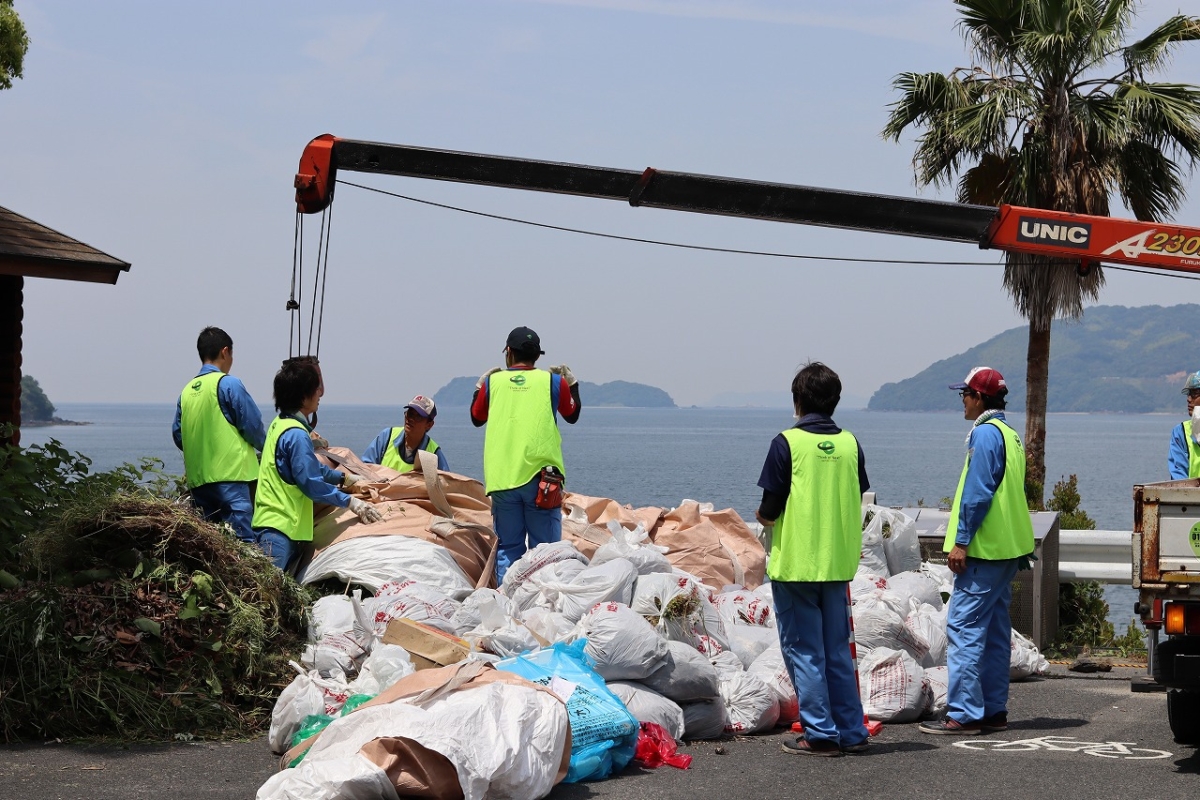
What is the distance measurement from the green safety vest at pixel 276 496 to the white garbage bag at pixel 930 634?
382 cm

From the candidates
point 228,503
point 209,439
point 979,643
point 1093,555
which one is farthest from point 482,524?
point 1093,555

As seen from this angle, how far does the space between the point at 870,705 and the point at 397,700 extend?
2874mm

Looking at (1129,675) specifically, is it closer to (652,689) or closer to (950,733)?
(950,733)

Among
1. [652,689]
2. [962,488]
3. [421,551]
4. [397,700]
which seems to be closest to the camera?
[397,700]

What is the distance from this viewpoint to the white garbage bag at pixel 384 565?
8.41m

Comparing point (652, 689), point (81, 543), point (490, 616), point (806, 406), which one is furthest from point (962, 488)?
point (81, 543)

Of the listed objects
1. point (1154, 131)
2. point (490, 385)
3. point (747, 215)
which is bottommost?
point (490, 385)

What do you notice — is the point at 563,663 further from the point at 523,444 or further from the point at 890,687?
the point at 523,444

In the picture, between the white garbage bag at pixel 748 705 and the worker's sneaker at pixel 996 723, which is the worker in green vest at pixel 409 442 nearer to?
the white garbage bag at pixel 748 705

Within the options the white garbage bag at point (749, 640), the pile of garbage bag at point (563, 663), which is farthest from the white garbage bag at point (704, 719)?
the white garbage bag at point (749, 640)

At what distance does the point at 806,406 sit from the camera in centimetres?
691

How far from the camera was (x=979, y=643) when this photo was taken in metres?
7.26

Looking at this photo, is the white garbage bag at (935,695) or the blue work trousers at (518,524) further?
the blue work trousers at (518,524)

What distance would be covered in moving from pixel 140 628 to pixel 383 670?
1316mm
